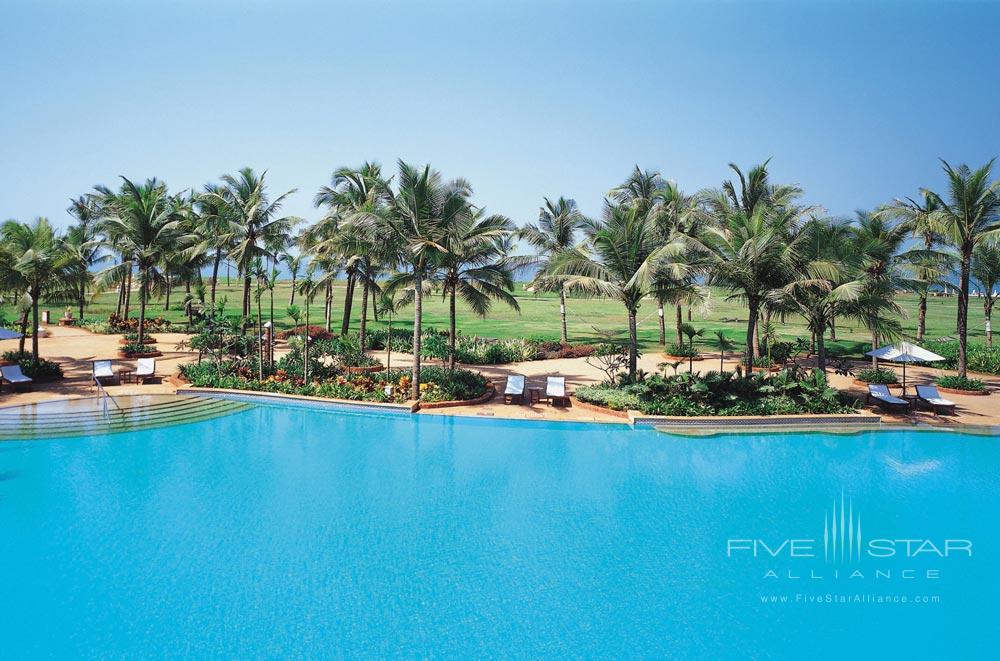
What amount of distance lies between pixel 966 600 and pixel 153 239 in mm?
28327

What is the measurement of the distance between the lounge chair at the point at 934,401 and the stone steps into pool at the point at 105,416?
791 inches

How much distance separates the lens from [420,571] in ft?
27.4

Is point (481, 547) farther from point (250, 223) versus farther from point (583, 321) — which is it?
point (583, 321)

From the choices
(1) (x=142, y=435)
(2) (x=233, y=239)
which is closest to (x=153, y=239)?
(2) (x=233, y=239)

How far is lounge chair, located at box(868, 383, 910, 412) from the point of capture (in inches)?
679

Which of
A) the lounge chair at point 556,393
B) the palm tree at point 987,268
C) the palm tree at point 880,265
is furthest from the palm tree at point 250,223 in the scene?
the palm tree at point 987,268

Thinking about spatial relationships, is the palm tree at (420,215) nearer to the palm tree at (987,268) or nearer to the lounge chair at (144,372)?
the lounge chair at (144,372)

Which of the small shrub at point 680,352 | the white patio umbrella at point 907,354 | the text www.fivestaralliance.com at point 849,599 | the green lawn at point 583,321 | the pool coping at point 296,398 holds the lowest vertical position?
the text www.fivestaralliance.com at point 849,599

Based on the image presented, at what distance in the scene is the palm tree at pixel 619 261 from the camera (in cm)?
1692

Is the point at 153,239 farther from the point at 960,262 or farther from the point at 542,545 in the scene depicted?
the point at 960,262

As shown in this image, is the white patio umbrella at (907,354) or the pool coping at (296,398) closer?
the pool coping at (296,398)

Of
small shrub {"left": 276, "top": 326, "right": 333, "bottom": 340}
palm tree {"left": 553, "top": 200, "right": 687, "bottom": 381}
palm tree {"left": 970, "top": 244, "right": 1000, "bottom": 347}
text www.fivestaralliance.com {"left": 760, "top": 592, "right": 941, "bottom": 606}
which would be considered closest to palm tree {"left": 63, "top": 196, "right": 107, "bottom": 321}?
small shrub {"left": 276, "top": 326, "right": 333, "bottom": 340}

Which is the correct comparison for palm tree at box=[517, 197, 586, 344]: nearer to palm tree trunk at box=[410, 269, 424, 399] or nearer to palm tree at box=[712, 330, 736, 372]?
palm tree at box=[712, 330, 736, 372]

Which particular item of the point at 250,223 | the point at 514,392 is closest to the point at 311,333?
the point at 250,223
